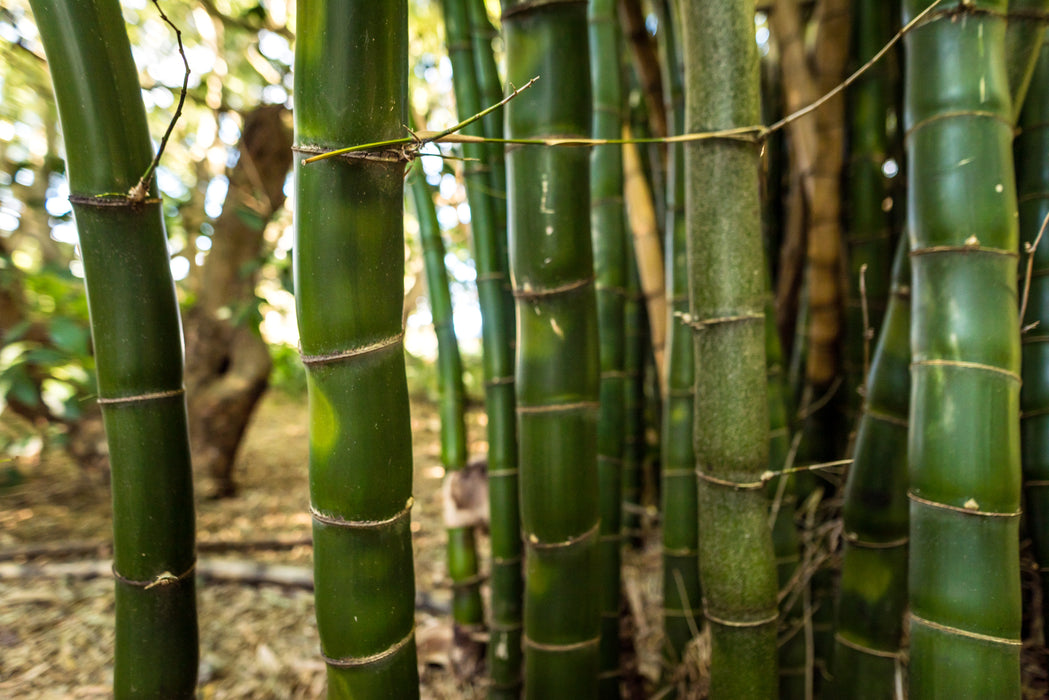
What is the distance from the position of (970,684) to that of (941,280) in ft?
1.45

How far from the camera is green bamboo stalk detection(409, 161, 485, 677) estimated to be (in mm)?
1338

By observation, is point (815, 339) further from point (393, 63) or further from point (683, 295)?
point (393, 63)

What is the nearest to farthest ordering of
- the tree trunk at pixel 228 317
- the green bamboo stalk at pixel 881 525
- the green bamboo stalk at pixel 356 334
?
the green bamboo stalk at pixel 356 334
the green bamboo stalk at pixel 881 525
the tree trunk at pixel 228 317

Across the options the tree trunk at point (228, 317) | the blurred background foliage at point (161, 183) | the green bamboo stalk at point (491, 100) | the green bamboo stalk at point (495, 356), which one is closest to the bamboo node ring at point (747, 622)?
the green bamboo stalk at point (495, 356)

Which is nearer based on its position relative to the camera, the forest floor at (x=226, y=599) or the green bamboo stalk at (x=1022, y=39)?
the green bamboo stalk at (x=1022, y=39)

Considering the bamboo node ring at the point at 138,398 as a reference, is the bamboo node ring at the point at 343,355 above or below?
above

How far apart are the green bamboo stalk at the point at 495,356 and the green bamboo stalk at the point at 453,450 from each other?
170 millimetres

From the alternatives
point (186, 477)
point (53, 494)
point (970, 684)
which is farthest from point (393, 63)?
point (53, 494)

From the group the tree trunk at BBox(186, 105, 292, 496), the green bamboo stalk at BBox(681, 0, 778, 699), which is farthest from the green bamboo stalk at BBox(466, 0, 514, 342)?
the tree trunk at BBox(186, 105, 292, 496)

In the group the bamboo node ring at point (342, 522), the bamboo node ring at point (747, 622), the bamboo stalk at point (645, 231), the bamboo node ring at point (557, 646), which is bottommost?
the bamboo node ring at point (557, 646)

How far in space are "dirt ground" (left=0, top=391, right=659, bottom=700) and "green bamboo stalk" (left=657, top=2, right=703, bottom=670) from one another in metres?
0.23

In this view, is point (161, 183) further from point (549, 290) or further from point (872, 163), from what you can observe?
point (872, 163)

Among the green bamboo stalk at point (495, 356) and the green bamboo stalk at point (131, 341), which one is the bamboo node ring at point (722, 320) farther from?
the green bamboo stalk at point (131, 341)

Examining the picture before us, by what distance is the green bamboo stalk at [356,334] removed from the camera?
519mm
